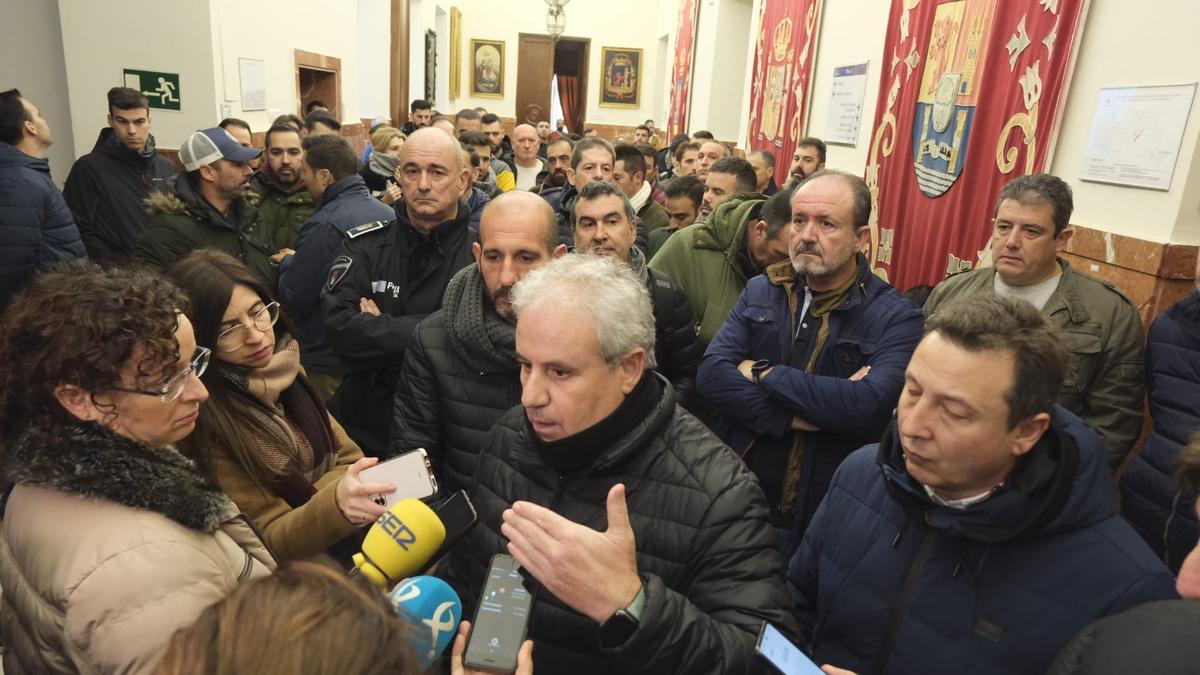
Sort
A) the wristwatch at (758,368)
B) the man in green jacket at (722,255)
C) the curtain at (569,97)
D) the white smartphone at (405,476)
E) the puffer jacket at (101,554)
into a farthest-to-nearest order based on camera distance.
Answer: the curtain at (569,97)
the man in green jacket at (722,255)
the wristwatch at (758,368)
the white smartphone at (405,476)
the puffer jacket at (101,554)

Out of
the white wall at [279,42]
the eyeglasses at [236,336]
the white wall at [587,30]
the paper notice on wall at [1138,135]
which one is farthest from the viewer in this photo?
the white wall at [587,30]

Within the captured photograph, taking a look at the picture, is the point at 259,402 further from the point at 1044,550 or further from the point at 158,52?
the point at 158,52

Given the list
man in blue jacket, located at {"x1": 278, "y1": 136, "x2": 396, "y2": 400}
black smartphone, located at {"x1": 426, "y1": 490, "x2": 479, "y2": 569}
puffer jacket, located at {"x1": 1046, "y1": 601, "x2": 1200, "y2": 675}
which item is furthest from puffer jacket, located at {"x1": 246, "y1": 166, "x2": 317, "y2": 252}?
puffer jacket, located at {"x1": 1046, "y1": 601, "x2": 1200, "y2": 675}

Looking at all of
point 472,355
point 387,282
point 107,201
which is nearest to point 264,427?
point 472,355

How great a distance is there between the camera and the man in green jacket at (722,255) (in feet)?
10.8

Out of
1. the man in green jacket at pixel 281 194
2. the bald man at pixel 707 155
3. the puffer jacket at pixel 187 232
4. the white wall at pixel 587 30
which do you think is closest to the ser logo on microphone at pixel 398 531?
the puffer jacket at pixel 187 232

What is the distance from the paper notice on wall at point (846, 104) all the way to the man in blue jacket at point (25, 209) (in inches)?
233

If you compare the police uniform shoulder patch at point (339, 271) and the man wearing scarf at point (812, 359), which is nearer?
the man wearing scarf at point (812, 359)

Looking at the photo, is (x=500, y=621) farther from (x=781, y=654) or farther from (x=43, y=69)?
(x=43, y=69)

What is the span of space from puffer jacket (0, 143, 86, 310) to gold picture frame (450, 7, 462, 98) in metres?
15.7

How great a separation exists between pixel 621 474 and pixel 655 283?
1334mm

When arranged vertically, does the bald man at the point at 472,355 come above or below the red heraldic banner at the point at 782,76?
below

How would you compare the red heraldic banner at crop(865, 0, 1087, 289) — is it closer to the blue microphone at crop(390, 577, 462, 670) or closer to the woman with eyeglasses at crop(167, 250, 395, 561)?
the woman with eyeglasses at crop(167, 250, 395, 561)

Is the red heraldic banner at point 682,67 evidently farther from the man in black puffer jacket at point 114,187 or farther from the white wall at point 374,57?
the man in black puffer jacket at point 114,187
